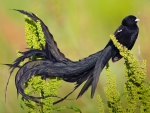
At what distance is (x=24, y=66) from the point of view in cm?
336

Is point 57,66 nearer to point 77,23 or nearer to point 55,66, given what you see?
point 55,66

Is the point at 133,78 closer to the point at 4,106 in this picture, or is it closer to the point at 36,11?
the point at 4,106

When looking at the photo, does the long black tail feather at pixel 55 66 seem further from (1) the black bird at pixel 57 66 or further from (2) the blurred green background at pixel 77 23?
(2) the blurred green background at pixel 77 23

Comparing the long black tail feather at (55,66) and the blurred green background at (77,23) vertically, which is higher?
the blurred green background at (77,23)

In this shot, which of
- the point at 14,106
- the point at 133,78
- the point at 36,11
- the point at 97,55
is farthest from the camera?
the point at 36,11

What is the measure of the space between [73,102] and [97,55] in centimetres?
191

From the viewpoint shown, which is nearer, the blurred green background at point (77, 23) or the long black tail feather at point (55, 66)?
the long black tail feather at point (55, 66)

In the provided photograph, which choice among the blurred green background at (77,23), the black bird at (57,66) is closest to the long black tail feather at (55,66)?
→ the black bird at (57,66)

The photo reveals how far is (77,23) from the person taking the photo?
7020 millimetres

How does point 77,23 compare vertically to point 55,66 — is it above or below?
above

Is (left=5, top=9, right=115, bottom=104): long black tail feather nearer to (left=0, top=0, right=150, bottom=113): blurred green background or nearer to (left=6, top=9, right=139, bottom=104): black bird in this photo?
(left=6, top=9, right=139, bottom=104): black bird

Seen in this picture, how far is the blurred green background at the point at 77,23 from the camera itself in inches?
259

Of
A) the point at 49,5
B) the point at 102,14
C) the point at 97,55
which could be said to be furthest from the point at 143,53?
the point at 97,55

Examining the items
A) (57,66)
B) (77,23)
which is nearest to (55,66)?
(57,66)
